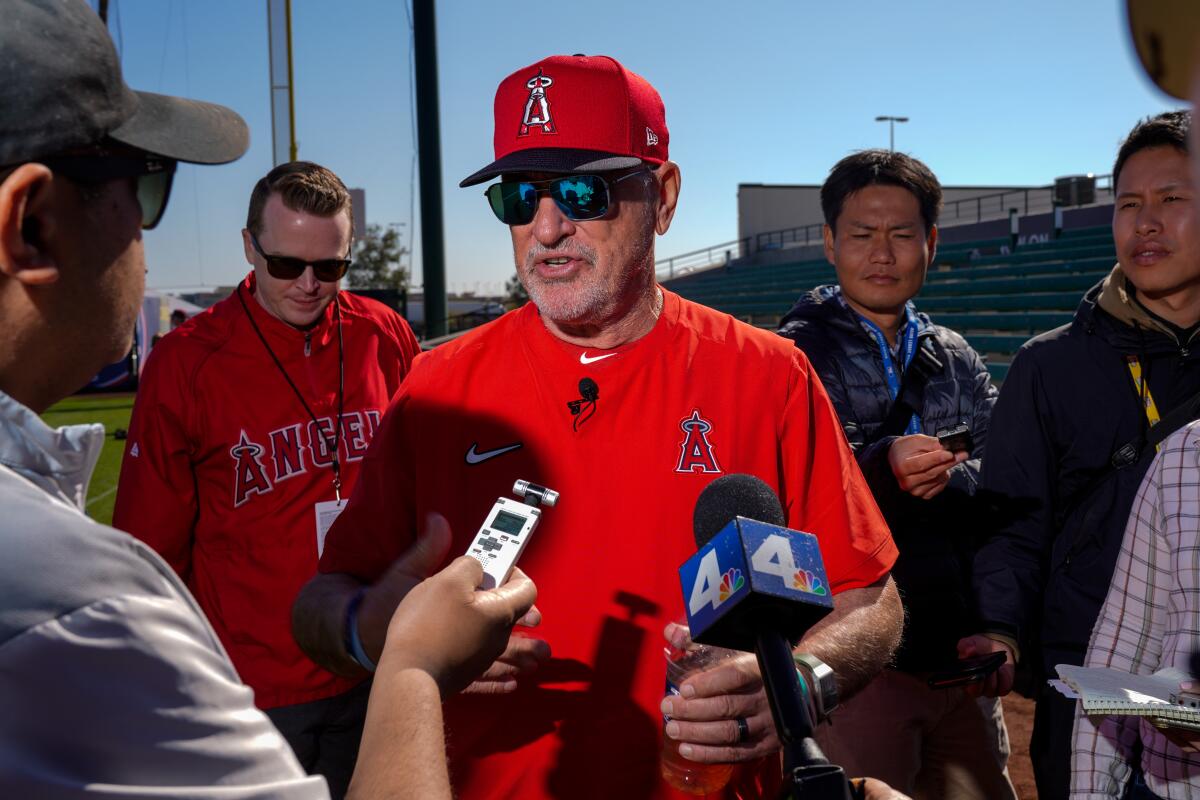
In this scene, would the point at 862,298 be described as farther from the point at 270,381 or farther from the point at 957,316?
the point at 957,316

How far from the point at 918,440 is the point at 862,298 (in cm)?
80

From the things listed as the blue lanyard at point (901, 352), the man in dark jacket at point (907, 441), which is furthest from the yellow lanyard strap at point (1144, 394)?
the blue lanyard at point (901, 352)

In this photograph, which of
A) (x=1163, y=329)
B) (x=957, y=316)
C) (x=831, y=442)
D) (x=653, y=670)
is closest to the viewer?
(x=653, y=670)

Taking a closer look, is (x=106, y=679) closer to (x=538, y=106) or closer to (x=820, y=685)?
(x=820, y=685)

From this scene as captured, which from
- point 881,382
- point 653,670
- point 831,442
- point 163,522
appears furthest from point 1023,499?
point 163,522

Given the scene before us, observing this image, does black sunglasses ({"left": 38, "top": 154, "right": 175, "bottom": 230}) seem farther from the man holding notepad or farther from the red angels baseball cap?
the man holding notepad

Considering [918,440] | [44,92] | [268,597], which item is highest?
[44,92]

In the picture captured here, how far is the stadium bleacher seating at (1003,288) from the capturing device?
1544cm

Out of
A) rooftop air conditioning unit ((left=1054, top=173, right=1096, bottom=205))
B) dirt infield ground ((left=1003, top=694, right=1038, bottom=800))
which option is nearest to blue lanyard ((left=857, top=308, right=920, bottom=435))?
dirt infield ground ((left=1003, top=694, right=1038, bottom=800))

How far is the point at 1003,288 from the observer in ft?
61.4

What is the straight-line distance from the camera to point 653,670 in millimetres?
1854

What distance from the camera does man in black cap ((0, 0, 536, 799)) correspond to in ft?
2.60

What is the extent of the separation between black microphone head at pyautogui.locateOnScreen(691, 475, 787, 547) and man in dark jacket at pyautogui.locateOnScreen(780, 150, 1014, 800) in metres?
1.72

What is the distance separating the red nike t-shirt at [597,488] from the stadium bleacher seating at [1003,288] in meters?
12.1
